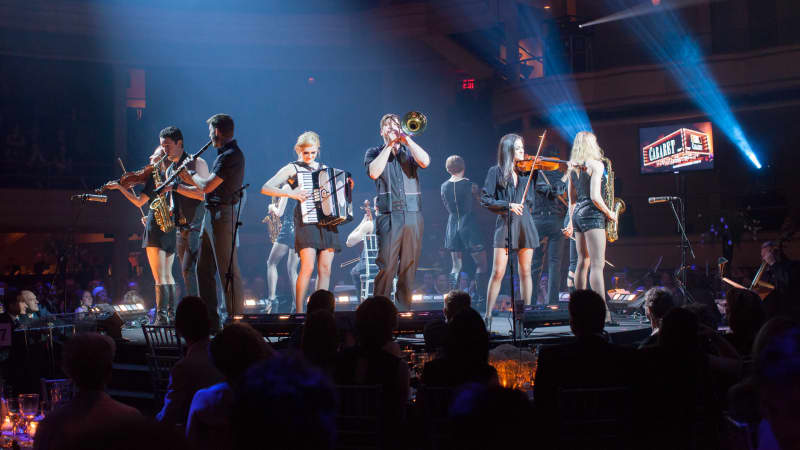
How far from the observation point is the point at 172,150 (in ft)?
23.4

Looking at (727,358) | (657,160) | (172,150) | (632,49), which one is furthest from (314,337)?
(632,49)

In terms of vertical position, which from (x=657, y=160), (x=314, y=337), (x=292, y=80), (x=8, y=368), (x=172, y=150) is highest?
(x=292, y=80)

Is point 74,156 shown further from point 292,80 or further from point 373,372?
point 373,372

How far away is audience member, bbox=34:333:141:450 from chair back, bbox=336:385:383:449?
0.91 metres

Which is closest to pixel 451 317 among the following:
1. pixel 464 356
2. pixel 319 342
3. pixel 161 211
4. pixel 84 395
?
pixel 319 342

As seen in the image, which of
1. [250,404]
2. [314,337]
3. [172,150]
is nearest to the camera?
[250,404]

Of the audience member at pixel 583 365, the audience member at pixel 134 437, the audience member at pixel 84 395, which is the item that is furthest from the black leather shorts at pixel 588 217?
the audience member at pixel 134 437

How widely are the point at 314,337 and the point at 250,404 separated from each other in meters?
2.18

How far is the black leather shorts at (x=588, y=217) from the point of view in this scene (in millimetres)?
7703

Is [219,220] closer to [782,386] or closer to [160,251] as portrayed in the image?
[160,251]

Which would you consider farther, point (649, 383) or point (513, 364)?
point (513, 364)

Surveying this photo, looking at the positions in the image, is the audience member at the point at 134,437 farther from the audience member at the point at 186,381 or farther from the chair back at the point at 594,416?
the audience member at the point at 186,381

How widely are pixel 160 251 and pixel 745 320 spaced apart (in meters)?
5.71

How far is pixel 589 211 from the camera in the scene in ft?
25.3
